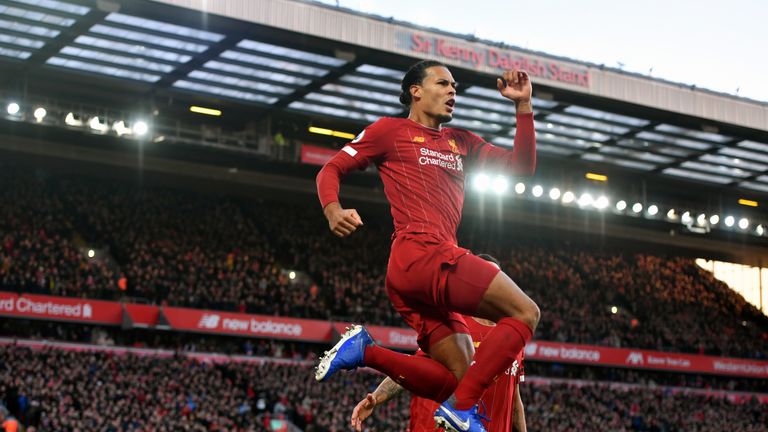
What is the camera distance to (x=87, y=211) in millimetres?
38781

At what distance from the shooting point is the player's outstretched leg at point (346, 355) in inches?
244

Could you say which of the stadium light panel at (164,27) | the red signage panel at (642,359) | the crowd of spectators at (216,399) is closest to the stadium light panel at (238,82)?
the stadium light panel at (164,27)

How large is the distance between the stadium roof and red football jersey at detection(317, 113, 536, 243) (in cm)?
2308

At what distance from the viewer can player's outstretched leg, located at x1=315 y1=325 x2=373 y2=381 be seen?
→ 620 centimetres

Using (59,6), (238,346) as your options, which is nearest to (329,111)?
(238,346)

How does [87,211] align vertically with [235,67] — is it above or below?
below

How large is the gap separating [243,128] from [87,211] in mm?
6699

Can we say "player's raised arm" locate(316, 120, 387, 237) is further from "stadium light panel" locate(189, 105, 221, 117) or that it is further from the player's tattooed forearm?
"stadium light panel" locate(189, 105, 221, 117)

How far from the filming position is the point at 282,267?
41.8m

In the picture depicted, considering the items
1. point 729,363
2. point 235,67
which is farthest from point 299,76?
point 729,363

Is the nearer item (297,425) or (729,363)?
(297,425)

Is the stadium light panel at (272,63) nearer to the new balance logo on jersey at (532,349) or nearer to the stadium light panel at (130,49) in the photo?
the stadium light panel at (130,49)

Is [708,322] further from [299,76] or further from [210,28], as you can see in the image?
[210,28]

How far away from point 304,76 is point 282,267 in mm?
10150
